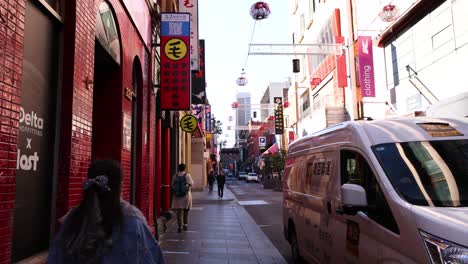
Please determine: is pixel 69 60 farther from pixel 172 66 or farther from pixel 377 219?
pixel 172 66

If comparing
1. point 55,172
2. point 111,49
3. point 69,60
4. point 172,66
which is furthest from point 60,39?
point 172,66

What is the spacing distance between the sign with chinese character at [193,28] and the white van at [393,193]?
10.8m

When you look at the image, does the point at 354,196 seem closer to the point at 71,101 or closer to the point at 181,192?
the point at 71,101

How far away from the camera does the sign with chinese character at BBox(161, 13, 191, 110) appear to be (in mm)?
11664

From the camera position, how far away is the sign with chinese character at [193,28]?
16.4 metres

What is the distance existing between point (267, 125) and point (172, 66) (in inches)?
Result: 3239

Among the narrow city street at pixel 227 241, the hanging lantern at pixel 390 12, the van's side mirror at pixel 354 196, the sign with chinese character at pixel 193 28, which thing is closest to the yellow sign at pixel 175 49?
the sign with chinese character at pixel 193 28

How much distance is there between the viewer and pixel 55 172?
520cm

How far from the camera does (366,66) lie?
2191 cm

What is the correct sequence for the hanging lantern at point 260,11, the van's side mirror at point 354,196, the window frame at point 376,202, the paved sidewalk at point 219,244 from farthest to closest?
the hanging lantern at point 260,11 → the paved sidewalk at point 219,244 → the van's side mirror at point 354,196 → the window frame at point 376,202

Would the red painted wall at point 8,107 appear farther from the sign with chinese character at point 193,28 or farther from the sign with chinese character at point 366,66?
the sign with chinese character at point 366,66

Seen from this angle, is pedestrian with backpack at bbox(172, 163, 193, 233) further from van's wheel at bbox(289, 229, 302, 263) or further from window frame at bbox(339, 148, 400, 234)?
window frame at bbox(339, 148, 400, 234)

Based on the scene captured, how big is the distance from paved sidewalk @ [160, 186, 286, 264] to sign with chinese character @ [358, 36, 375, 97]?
10.5m

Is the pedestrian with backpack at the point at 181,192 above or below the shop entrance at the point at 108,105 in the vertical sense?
below
